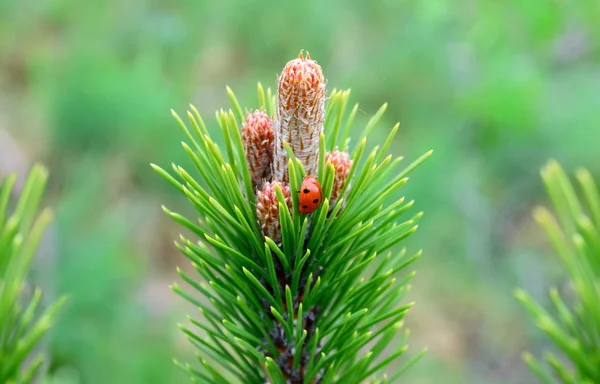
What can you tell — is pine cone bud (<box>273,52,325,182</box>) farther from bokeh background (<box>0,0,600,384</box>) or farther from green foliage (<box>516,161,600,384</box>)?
bokeh background (<box>0,0,600,384</box>)

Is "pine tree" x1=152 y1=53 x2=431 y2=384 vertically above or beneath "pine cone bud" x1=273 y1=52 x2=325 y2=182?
beneath

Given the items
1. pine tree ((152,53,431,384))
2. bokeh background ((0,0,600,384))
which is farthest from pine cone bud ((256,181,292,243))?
bokeh background ((0,0,600,384))

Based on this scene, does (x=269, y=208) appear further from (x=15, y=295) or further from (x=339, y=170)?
(x=15, y=295)

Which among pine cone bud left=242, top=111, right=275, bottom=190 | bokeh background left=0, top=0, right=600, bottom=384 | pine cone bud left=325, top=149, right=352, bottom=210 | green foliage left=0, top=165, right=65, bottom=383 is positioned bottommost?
green foliage left=0, top=165, right=65, bottom=383

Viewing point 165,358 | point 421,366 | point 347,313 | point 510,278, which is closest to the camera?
point 347,313

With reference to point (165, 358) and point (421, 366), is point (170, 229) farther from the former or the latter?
point (421, 366)

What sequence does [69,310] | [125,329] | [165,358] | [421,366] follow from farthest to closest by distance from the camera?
[421,366], [125,329], [69,310], [165,358]

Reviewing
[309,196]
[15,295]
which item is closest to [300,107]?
[309,196]

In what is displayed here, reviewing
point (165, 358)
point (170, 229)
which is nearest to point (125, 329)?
point (165, 358)
